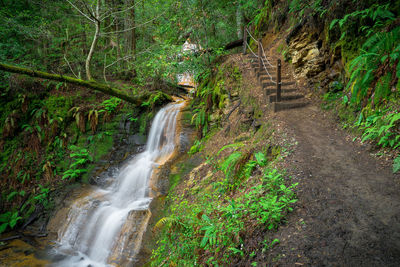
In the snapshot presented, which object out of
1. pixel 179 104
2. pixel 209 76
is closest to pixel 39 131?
pixel 179 104

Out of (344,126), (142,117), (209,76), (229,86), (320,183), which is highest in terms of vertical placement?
(209,76)

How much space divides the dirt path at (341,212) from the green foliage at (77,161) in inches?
348

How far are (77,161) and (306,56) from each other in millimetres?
10285

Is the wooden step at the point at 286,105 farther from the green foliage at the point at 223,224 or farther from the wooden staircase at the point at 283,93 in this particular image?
the green foliage at the point at 223,224

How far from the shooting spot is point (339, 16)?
6.05 m

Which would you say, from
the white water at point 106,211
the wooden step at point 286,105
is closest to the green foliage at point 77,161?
the white water at point 106,211

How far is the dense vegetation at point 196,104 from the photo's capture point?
12.3 feet

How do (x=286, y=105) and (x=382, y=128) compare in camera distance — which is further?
(x=286, y=105)

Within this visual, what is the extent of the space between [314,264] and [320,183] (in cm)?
152

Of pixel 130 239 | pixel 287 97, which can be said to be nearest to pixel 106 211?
pixel 130 239

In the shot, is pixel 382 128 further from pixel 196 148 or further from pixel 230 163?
pixel 196 148

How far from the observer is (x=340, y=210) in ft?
9.41

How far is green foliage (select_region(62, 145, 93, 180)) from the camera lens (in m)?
9.23

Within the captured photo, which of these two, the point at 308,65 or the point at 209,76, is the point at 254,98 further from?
the point at 209,76
